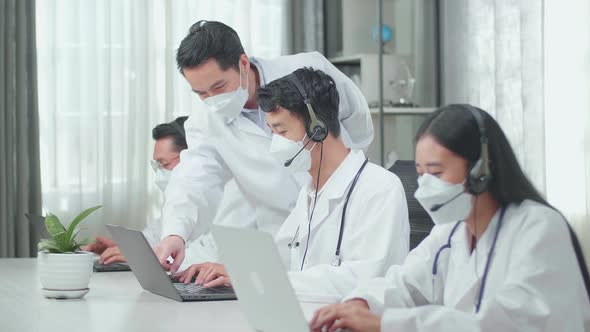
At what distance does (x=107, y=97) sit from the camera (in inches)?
188

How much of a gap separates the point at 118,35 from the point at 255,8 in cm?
82

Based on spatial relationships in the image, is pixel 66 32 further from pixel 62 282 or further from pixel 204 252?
pixel 62 282

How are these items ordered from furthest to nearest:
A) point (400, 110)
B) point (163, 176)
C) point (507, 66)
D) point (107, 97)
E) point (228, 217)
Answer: point (400, 110) → point (107, 97) → point (507, 66) → point (163, 176) → point (228, 217)

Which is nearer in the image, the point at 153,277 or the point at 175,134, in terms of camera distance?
the point at 153,277

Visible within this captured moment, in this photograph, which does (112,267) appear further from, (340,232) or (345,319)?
(345,319)

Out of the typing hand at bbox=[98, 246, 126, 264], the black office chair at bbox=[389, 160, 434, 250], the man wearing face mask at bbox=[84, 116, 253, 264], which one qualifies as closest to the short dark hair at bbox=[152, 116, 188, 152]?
the man wearing face mask at bbox=[84, 116, 253, 264]

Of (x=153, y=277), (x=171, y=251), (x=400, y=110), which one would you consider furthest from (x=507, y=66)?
(x=153, y=277)

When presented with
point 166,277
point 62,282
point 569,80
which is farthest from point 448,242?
point 569,80

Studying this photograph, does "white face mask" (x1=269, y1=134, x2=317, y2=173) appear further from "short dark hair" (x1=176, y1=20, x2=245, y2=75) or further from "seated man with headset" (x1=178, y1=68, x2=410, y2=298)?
"short dark hair" (x1=176, y1=20, x2=245, y2=75)

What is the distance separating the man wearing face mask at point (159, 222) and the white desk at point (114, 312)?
18.8 inches

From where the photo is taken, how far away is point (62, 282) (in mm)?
2186

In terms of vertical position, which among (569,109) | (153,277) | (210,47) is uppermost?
(210,47)

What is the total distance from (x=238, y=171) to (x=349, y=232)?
73cm

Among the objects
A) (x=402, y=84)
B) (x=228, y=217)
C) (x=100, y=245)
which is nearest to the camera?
(x=228, y=217)
